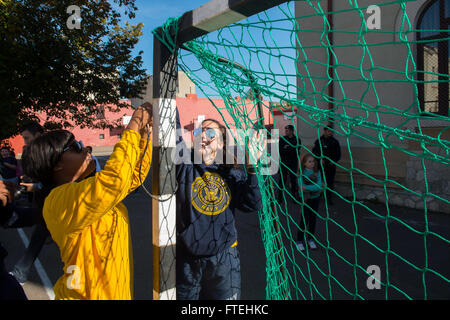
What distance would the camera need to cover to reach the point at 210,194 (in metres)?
2.04

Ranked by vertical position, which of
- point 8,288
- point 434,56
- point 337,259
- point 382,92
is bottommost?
point 337,259

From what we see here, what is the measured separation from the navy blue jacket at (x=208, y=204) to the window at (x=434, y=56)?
5128 mm

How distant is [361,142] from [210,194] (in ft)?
19.6

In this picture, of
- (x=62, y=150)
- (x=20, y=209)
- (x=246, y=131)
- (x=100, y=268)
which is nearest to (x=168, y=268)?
(x=100, y=268)

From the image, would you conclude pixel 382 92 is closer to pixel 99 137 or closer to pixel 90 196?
pixel 90 196

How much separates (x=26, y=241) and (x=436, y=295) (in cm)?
559

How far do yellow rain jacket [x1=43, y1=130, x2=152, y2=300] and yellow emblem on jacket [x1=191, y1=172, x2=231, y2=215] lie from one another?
1.79ft

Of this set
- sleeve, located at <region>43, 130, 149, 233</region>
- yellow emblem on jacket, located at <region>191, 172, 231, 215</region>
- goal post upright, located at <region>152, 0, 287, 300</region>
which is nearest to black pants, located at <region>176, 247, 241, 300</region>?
goal post upright, located at <region>152, 0, 287, 300</region>

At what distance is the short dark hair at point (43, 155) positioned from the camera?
1450 millimetres

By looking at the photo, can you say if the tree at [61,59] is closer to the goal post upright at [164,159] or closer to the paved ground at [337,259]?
the paved ground at [337,259]

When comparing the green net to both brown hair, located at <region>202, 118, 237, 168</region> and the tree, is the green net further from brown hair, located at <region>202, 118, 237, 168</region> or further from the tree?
the tree

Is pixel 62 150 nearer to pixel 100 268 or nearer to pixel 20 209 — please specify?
pixel 100 268

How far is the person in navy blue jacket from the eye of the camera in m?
1.94

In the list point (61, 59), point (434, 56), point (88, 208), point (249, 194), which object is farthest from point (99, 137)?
point (88, 208)
